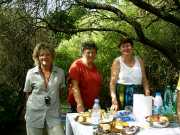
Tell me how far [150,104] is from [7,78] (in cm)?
745

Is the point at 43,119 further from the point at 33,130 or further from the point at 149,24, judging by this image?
the point at 149,24

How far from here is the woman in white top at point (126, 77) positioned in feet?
15.0

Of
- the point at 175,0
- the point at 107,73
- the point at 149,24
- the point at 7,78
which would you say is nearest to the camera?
the point at 175,0

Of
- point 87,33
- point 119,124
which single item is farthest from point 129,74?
point 87,33

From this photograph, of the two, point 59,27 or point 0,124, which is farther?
point 0,124

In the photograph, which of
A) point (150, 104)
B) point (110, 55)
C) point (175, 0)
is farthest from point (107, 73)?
point (150, 104)

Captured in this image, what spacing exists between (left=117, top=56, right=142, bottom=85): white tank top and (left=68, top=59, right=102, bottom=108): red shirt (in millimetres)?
240

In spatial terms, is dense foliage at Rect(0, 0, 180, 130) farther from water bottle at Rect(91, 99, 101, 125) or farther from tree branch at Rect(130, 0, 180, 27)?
water bottle at Rect(91, 99, 101, 125)

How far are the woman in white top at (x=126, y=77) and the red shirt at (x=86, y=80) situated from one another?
0.20 m

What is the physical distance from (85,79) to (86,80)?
14mm

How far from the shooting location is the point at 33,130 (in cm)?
432

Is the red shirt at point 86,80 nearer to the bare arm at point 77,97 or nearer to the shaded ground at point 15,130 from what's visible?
the bare arm at point 77,97

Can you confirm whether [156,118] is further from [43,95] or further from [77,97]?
[43,95]

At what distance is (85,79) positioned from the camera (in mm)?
4496
